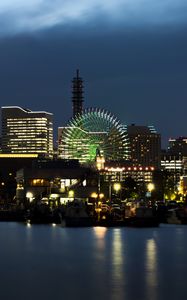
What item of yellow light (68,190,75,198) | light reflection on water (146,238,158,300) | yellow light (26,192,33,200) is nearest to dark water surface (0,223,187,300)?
light reflection on water (146,238,158,300)

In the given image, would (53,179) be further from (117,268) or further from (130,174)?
(117,268)

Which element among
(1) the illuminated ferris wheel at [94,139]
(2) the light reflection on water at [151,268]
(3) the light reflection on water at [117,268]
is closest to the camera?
(3) the light reflection on water at [117,268]

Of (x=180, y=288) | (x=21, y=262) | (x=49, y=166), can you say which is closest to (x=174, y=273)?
(x=180, y=288)

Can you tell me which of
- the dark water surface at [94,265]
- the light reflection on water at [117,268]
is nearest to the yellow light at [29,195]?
the dark water surface at [94,265]

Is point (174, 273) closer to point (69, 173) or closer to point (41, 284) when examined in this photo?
point (41, 284)

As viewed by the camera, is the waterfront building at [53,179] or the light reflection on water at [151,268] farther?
the waterfront building at [53,179]

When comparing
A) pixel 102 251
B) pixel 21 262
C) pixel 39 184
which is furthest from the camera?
pixel 39 184

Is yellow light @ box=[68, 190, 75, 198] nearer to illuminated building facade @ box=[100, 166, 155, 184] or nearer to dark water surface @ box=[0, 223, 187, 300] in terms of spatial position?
illuminated building facade @ box=[100, 166, 155, 184]

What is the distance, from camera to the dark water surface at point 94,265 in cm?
4641

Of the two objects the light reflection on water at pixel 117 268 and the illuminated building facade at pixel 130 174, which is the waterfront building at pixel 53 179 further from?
the light reflection on water at pixel 117 268

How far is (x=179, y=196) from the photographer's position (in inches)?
6417

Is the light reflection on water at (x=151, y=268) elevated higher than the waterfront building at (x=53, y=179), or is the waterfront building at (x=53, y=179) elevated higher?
the waterfront building at (x=53, y=179)

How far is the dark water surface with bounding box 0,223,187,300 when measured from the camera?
4641 centimetres

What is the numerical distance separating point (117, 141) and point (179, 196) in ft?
125
